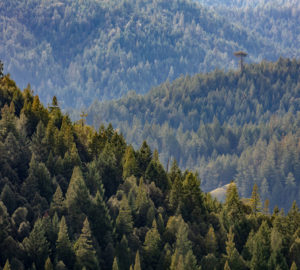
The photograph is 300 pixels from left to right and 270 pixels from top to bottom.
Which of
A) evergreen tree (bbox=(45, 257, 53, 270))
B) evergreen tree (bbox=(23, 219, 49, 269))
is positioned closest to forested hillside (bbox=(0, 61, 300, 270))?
evergreen tree (bbox=(45, 257, 53, 270))

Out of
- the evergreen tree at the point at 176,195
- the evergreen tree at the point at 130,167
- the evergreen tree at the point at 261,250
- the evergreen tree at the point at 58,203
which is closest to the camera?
the evergreen tree at the point at 58,203

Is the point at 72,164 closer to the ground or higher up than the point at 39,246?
higher up

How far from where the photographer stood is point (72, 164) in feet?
406

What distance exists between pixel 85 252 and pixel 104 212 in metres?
12.3

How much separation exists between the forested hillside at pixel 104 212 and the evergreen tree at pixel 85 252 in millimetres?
147

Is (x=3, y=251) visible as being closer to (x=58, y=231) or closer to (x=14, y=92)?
(x=58, y=231)

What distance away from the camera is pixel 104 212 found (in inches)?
4469

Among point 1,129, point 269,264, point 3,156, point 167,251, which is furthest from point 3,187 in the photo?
point 269,264

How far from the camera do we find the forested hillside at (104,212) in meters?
103

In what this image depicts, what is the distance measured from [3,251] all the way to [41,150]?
3011 cm

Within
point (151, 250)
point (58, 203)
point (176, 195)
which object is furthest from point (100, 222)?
point (176, 195)

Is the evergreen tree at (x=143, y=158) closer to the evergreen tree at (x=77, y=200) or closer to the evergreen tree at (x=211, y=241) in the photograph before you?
the evergreen tree at (x=77, y=200)

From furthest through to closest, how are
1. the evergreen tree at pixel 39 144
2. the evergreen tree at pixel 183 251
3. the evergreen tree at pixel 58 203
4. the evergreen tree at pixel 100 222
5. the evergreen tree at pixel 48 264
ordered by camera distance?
1. the evergreen tree at pixel 39 144
2. the evergreen tree at pixel 100 222
3. the evergreen tree at pixel 58 203
4. the evergreen tree at pixel 183 251
5. the evergreen tree at pixel 48 264

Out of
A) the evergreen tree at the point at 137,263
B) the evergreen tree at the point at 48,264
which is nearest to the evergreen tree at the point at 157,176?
the evergreen tree at the point at 137,263
